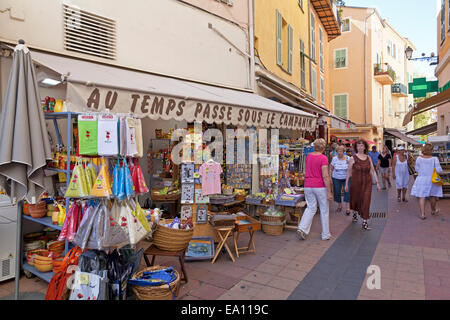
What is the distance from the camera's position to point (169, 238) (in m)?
3.85

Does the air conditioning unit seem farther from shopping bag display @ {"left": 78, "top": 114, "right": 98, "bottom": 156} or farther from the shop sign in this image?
shopping bag display @ {"left": 78, "top": 114, "right": 98, "bottom": 156}

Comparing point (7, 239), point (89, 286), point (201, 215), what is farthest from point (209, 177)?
point (7, 239)

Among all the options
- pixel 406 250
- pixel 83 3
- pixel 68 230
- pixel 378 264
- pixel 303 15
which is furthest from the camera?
pixel 303 15

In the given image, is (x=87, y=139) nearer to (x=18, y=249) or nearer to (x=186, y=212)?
(x=18, y=249)

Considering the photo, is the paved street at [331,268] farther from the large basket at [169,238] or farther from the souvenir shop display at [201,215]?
the souvenir shop display at [201,215]

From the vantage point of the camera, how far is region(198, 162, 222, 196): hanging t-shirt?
5.31m

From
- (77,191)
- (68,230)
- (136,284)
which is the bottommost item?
(136,284)

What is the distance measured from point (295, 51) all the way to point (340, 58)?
14.4 metres

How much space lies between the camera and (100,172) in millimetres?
3197

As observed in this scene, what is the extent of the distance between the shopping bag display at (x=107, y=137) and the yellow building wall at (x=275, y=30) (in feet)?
24.4

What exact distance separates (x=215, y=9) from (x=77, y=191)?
264 inches

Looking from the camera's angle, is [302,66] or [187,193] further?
[302,66]
